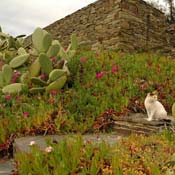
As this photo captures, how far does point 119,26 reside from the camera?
11.2 metres

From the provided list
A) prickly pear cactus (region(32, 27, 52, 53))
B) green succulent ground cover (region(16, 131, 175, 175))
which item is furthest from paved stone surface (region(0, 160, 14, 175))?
prickly pear cactus (region(32, 27, 52, 53))

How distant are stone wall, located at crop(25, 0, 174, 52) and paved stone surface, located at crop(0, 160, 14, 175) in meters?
6.91

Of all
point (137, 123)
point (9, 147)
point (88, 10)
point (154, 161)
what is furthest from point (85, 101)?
point (88, 10)

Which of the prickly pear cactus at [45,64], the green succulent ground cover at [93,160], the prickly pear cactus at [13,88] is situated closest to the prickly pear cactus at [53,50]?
the prickly pear cactus at [45,64]

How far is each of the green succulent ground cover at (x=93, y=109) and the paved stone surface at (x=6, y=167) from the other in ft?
1.39

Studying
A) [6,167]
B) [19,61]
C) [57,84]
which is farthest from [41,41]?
[6,167]

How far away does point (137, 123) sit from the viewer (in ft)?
19.0

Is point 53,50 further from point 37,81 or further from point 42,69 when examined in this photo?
point 37,81

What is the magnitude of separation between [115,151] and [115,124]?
2408 millimetres

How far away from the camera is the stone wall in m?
11.3

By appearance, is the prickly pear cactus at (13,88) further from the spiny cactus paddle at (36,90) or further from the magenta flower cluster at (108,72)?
the magenta flower cluster at (108,72)

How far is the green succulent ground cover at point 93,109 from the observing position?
325cm

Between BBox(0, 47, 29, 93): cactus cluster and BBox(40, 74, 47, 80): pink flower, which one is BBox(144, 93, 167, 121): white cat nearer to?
BBox(40, 74, 47, 80): pink flower

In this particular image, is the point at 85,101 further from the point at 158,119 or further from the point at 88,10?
the point at 88,10
